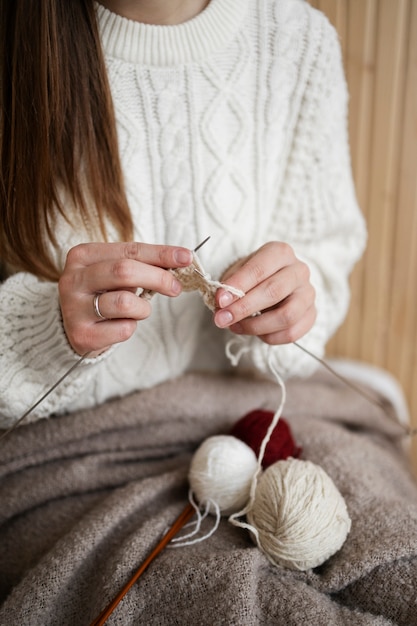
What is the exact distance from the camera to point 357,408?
880 mm

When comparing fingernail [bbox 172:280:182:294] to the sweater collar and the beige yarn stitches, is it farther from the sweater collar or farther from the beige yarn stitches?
the sweater collar

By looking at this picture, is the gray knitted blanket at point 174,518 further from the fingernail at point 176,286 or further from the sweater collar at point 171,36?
the sweater collar at point 171,36

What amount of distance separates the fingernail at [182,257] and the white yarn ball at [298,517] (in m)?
0.26

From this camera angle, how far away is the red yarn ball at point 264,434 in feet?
2.25

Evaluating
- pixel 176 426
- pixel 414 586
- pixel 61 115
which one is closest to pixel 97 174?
pixel 61 115

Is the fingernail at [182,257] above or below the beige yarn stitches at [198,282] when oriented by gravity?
above

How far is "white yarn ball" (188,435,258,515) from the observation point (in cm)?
64

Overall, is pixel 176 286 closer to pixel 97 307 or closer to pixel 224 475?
pixel 97 307

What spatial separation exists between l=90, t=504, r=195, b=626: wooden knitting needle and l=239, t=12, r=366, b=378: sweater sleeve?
0.24m

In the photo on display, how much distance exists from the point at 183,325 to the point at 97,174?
258 mm

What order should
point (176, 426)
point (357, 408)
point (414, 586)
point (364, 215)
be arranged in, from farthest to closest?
point (364, 215)
point (357, 408)
point (176, 426)
point (414, 586)

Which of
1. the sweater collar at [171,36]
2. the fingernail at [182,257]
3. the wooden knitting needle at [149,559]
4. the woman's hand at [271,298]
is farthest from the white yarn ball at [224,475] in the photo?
the sweater collar at [171,36]

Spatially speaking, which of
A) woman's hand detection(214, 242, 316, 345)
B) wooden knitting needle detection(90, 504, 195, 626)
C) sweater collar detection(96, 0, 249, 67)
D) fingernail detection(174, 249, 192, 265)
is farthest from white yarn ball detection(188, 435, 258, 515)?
sweater collar detection(96, 0, 249, 67)

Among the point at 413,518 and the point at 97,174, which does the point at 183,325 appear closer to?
the point at 97,174
